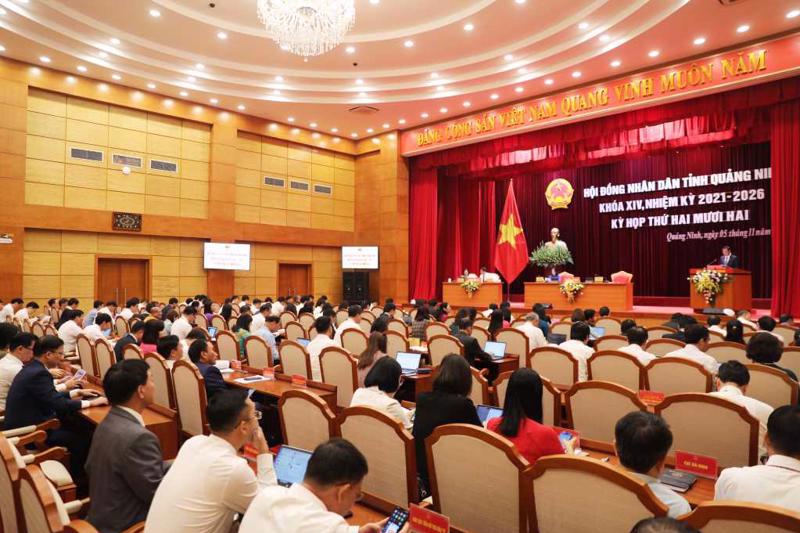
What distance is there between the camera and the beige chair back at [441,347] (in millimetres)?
5473

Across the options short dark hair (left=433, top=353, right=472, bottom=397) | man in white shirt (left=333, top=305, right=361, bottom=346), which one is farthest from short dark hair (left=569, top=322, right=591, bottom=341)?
short dark hair (left=433, top=353, right=472, bottom=397)

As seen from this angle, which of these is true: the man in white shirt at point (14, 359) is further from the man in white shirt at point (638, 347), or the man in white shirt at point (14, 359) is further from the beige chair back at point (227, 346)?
the man in white shirt at point (638, 347)

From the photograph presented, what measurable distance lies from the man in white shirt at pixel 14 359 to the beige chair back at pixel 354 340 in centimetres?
307

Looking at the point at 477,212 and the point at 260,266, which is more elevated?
the point at 477,212

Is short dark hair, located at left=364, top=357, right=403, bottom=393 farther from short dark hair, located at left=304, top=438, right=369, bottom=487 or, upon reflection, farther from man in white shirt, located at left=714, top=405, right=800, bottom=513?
man in white shirt, located at left=714, top=405, right=800, bottom=513

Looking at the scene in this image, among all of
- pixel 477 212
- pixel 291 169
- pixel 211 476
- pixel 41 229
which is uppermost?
pixel 291 169

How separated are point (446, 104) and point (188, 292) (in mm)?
8037

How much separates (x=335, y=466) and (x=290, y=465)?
2.85 feet

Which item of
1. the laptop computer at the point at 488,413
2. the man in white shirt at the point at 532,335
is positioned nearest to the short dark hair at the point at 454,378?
the laptop computer at the point at 488,413

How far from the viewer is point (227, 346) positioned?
603 centimetres

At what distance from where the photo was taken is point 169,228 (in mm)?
12969

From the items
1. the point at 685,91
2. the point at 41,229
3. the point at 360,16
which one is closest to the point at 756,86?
the point at 685,91

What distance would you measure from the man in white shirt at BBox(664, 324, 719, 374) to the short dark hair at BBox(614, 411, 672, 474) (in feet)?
8.48

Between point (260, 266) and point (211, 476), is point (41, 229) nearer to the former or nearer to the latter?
point (260, 266)
